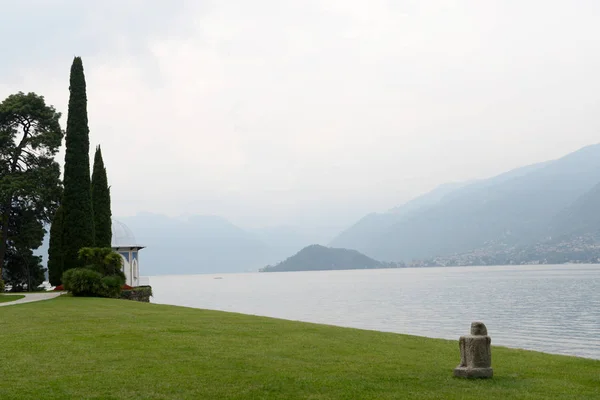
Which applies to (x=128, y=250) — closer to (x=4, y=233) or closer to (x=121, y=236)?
(x=121, y=236)

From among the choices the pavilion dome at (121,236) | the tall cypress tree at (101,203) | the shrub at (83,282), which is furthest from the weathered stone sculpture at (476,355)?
the pavilion dome at (121,236)

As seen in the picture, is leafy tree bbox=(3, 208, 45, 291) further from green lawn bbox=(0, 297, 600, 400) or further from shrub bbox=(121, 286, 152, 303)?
green lawn bbox=(0, 297, 600, 400)

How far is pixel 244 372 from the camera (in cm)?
1105

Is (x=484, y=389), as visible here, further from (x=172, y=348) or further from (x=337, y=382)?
(x=172, y=348)

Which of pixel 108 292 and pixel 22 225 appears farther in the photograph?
pixel 22 225

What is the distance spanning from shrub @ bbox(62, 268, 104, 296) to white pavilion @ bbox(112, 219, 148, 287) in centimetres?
1217

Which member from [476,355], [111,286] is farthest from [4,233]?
[476,355]

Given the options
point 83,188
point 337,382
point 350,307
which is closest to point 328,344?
point 337,382

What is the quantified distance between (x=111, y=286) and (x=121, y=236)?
51.1ft

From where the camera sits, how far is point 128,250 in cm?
4738

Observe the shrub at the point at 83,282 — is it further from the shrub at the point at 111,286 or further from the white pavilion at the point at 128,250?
the white pavilion at the point at 128,250

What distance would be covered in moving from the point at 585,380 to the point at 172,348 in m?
8.58

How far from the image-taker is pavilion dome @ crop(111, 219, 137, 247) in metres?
47.7

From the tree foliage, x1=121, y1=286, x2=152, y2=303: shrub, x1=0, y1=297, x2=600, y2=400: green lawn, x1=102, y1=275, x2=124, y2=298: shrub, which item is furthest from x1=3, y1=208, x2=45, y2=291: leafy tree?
x1=0, y1=297, x2=600, y2=400: green lawn
